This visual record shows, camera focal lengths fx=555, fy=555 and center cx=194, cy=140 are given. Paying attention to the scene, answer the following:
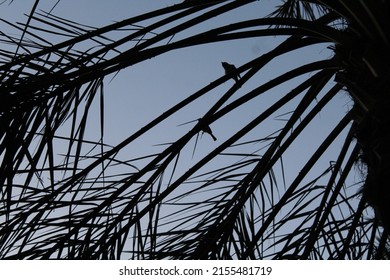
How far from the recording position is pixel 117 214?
8.45 ft

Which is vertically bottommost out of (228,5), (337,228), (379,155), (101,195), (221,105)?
(379,155)

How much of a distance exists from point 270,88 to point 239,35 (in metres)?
0.34

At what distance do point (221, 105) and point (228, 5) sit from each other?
1.47 feet

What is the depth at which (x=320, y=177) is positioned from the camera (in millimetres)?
2746

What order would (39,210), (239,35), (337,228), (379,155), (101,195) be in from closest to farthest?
(379,155), (239,35), (39,210), (101,195), (337,228)

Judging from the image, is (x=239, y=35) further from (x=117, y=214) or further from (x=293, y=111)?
(x=117, y=214)

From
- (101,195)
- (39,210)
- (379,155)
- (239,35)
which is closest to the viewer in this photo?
(379,155)

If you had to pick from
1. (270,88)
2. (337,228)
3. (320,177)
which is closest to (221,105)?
(270,88)

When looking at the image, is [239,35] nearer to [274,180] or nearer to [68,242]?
[274,180]

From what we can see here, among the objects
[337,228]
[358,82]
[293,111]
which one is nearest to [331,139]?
[293,111]

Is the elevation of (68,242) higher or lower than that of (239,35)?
lower

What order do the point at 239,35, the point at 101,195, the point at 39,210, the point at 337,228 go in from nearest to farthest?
1. the point at 239,35
2. the point at 39,210
3. the point at 101,195
4. the point at 337,228

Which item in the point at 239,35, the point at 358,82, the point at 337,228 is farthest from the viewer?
the point at 337,228

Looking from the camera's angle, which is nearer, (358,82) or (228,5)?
(358,82)
